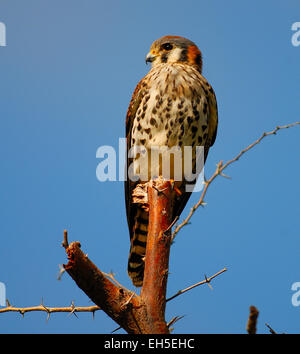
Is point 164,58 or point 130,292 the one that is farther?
point 164,58

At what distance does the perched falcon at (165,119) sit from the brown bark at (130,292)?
1.36 meters

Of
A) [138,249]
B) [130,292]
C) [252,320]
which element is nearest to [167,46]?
[138,249]

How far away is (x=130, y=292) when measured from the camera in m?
2.79

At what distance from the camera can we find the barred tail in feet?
14.2

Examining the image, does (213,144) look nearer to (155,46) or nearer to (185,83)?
(185,83)

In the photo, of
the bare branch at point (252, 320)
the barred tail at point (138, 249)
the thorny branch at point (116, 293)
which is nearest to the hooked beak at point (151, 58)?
the barred tail at point (138, 249)

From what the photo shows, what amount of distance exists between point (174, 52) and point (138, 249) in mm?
2003

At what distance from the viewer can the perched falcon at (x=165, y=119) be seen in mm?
4512

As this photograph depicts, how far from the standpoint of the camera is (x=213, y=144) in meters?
5.05

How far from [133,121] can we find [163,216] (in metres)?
1.63

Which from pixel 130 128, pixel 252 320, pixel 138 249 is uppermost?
pixel 130 128

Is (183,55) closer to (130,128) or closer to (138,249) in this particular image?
(130,128)

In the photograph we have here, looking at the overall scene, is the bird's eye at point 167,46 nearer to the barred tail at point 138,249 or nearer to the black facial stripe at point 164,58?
the black facial stripe at point 164,58
